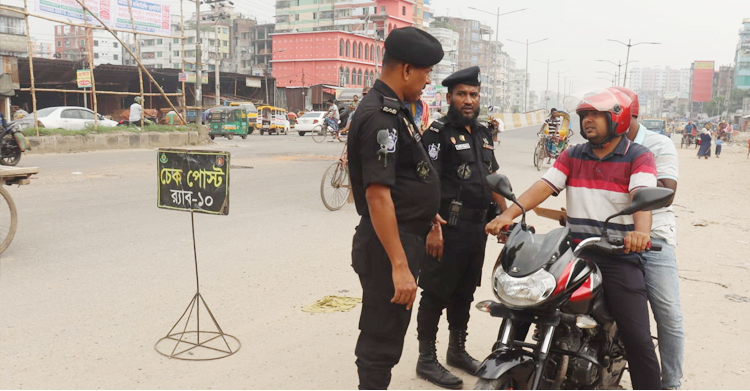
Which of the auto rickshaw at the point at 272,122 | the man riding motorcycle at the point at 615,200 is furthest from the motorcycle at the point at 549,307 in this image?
the auto rickshaw at the point at 272,122

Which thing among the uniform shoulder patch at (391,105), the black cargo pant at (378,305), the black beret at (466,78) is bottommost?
the black cargo pant at (378,305)

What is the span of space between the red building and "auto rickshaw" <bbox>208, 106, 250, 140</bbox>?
43.3 metres

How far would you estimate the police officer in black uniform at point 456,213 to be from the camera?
389 cm

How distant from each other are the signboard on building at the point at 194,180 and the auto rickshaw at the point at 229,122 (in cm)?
2634

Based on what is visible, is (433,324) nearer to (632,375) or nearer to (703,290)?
(632,375)

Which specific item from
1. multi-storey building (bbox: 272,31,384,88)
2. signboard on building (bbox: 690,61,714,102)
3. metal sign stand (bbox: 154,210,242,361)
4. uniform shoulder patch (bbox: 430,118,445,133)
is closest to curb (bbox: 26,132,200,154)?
metal sign stand (bbox: 154,210,242,361)

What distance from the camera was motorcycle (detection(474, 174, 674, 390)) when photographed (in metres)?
2.67

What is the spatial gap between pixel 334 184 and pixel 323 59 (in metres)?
66.8

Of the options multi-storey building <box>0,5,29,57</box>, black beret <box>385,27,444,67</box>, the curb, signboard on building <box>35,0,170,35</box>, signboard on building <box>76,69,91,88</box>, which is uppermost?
multi-storey building <box>0,5,29,57</box>

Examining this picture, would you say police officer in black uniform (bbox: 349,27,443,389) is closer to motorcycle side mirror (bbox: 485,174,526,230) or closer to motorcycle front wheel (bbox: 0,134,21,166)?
motorcycle side mirror (bbox: 485,174,526,230)

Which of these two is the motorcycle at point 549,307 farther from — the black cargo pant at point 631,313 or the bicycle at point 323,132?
the bicycle at point 323,132

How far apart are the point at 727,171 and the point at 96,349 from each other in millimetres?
22395

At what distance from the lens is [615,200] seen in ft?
10.5

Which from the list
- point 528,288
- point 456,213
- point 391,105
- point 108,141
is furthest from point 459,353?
point 108,141
